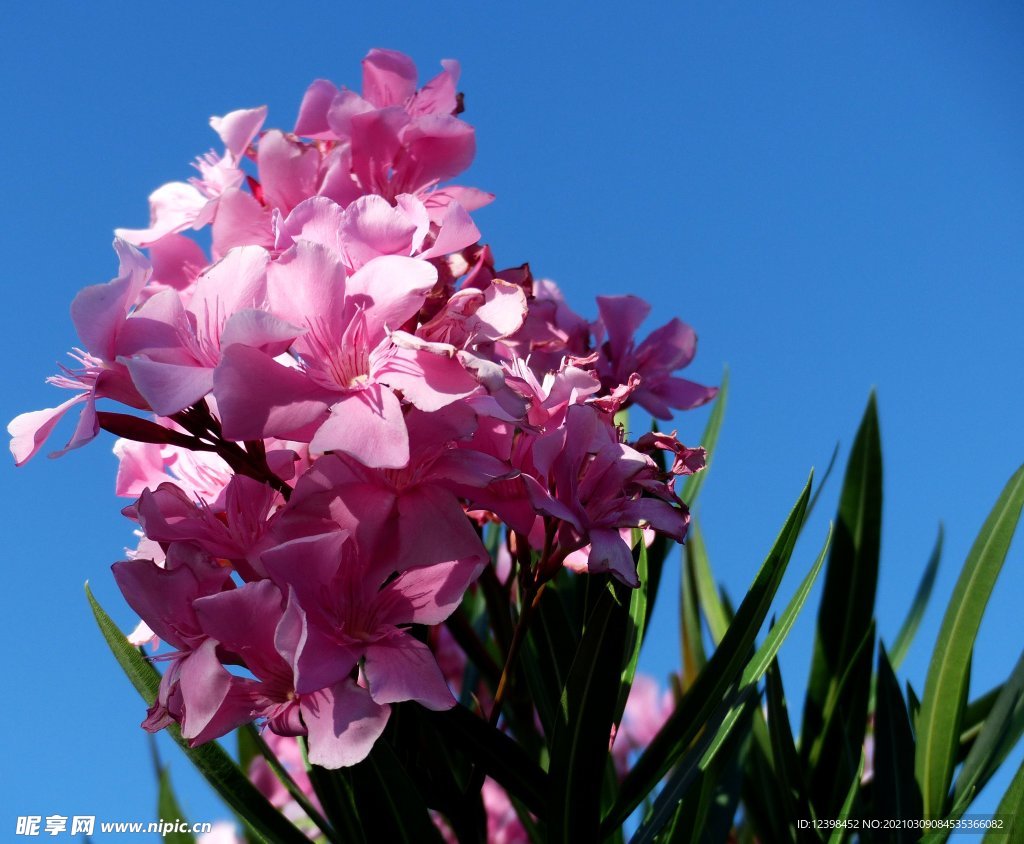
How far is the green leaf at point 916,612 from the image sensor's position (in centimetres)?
151

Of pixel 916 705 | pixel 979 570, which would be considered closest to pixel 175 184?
pixel 979 570

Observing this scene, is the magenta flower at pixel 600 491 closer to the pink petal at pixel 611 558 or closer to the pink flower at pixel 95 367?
the pink petal at pixel 611 558

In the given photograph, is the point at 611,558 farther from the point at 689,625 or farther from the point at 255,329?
the point at 689,625

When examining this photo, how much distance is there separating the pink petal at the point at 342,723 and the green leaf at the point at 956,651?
0.79 metres

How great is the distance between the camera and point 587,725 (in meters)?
0.77

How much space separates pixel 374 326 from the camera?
66 cm

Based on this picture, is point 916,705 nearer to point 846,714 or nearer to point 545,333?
point 846,714

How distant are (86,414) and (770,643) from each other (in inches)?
24.6

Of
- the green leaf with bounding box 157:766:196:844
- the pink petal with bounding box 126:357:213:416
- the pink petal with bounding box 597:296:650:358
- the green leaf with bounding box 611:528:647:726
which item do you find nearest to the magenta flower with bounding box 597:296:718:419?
the pink petal with bounding box 597:296:650:358

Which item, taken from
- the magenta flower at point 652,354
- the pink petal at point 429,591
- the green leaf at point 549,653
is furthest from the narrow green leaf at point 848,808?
the pink petal at point 429,591

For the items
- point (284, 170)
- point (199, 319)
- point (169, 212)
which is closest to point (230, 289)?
point (199, 319)

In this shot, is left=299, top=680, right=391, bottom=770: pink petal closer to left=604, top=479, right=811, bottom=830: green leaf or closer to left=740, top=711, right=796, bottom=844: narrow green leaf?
left=604, top=479, right=811, bottom=830: green leaf

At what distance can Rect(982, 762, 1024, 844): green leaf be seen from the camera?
919 millimetres

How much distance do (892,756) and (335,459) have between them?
0.84 meters
